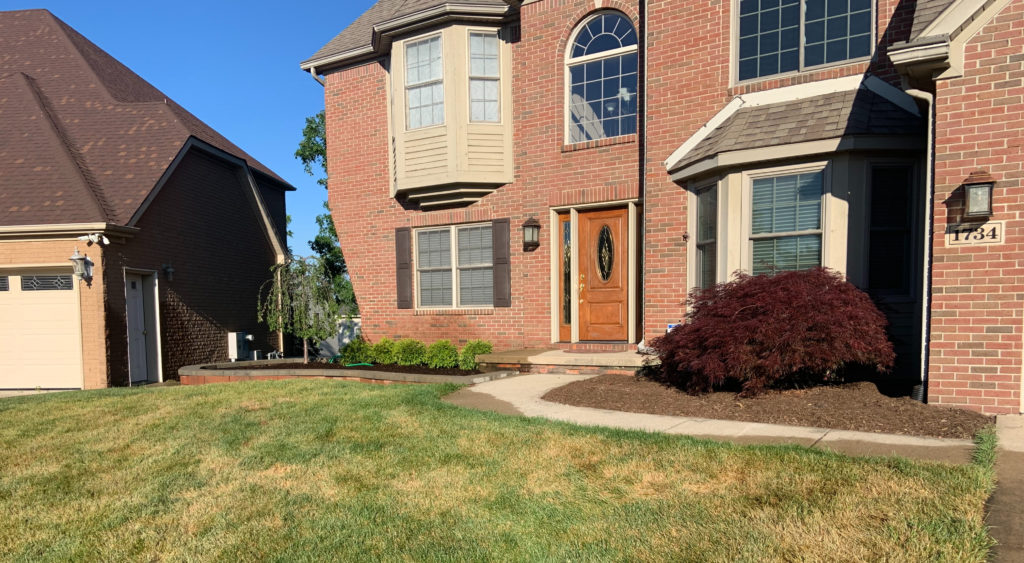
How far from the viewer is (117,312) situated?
10906 mm

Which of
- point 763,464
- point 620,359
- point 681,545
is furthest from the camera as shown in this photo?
point 620,359

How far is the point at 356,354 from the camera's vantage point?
35.3 ft

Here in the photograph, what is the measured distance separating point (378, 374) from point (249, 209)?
30.7 feet

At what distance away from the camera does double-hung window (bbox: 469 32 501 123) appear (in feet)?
33.3

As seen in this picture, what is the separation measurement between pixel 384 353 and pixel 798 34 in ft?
26.9

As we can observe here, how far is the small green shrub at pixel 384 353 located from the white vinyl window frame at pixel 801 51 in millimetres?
7094

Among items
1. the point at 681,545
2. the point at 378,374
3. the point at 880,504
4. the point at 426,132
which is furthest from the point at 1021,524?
the point at 426,132

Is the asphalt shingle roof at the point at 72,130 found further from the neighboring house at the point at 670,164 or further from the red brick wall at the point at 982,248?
the red brick wall at the point at 982,248

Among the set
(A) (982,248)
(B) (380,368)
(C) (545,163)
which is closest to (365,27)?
(C) (545,163)

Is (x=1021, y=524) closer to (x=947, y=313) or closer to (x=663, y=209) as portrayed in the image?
(x=947, y=313)

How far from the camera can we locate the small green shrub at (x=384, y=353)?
10.2 m

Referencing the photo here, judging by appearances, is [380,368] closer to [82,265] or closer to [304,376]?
[304,376]

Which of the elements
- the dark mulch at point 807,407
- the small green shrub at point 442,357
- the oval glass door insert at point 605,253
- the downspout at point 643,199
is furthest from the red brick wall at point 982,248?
the small green shrub at point 442,357

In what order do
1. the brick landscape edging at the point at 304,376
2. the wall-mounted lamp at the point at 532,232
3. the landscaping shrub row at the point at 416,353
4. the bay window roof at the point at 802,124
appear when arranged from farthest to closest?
the wall-mounted lamp at the point at 532,232
the landscaping shrub row at the point at 416,353
the brick landscape edging at the point at 304,376
the bay window roof at the point at 802,124
